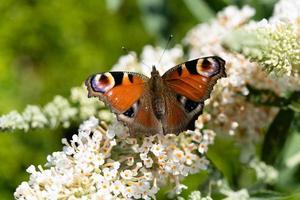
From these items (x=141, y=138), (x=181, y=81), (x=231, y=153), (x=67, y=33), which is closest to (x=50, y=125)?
(x=141, y=138)

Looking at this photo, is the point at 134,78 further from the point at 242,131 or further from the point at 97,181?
the point at 242,131

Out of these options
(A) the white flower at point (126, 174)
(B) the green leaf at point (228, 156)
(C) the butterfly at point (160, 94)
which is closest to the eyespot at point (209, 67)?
(C) the butterfly at point (160, 94)

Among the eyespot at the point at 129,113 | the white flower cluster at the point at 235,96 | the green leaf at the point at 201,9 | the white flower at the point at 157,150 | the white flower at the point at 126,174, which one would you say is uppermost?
the green leaf at the point at 201,9

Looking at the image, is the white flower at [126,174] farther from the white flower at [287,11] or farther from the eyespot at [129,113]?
the white flower at [287,11]

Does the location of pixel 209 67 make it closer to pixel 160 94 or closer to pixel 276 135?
pixel 160 94

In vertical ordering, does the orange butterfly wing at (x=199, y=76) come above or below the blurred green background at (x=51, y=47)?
below

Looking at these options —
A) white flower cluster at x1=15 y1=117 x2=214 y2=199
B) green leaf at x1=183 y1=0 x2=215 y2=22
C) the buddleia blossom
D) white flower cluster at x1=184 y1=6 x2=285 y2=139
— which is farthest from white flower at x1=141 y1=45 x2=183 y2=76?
the buddleia blossom

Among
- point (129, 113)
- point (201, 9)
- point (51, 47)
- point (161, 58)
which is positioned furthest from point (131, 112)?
point (51, 47)
